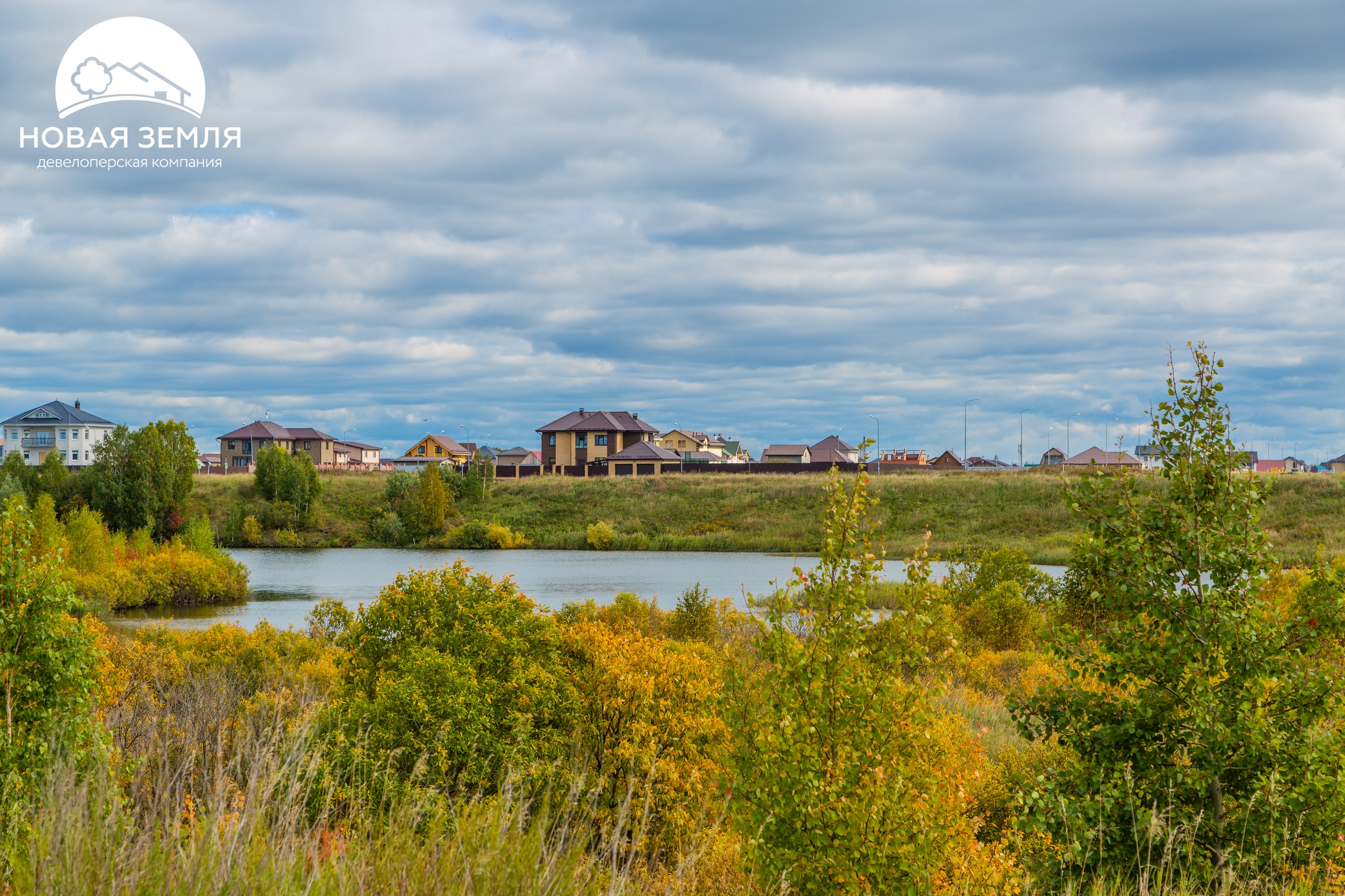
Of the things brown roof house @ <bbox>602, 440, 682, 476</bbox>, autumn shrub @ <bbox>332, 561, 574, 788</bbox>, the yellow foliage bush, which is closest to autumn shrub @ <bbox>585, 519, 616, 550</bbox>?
brown roof house @ <bbox>602, 440, 682, 476</bbox>

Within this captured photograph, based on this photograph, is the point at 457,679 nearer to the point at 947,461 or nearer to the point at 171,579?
the point at 171,579

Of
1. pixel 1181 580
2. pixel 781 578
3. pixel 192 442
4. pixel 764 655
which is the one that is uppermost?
pixel 192 442

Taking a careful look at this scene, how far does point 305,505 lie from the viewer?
84.2 m

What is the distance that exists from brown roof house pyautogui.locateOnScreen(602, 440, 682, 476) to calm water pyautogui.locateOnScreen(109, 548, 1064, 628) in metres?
31.3

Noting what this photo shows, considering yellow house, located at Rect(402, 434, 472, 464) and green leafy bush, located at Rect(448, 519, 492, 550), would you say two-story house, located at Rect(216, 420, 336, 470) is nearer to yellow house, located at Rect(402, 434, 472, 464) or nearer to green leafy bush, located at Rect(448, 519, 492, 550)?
yellow house, located at Rect(402, 434, 472, 464)

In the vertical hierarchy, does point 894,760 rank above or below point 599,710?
above

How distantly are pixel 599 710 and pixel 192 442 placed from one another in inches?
2467

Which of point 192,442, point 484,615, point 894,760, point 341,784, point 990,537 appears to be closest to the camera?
point 894,760

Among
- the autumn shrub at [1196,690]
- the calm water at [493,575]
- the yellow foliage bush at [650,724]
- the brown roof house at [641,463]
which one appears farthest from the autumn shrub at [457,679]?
the brown roof house at [641,463]

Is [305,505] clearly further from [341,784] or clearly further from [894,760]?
[894,760]

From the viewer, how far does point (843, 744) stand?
739cm

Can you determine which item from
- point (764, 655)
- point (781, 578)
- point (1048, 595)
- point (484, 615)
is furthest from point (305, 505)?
point (764, 655)

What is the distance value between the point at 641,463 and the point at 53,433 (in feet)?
253

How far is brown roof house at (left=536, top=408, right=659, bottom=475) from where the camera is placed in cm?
12006
